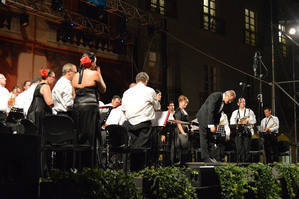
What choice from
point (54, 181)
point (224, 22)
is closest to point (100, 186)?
point (54, 181)

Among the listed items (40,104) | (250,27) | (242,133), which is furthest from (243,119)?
(250,27)

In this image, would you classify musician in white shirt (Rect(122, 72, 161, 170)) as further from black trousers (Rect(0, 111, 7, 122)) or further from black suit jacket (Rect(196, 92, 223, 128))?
black trousers (Rect(0, 111, 7, 122))

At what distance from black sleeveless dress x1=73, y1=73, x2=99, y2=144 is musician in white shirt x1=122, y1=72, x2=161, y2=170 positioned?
1.00m

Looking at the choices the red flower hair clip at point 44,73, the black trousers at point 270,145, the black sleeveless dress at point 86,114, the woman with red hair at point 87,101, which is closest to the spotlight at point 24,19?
the red flower hair clip at point 44,73

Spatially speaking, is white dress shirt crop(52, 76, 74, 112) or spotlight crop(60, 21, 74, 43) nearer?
white dress shirt crop(52, 76, 74, 112)

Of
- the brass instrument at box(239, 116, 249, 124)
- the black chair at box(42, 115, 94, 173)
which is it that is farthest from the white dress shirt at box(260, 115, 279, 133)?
the black chair at box(42, 115, 94, 173)

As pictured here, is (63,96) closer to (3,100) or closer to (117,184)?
(117,184)

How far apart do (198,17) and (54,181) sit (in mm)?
18522

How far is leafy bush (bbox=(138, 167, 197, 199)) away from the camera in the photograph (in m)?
5.28

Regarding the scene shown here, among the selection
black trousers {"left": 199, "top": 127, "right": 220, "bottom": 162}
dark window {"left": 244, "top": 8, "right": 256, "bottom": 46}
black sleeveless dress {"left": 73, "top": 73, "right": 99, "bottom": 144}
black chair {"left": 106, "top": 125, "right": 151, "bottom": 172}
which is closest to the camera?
black sleeveless dress {"left": 73, "top": 73, "right": 99, "bottom": 144}

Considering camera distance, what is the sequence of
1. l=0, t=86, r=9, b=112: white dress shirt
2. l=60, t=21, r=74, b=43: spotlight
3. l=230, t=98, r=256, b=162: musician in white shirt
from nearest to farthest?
l=0, t=86, r=9, b=112: white dress shirt < l=230, t=98, r=256, b=162: musician in white shirt < l=60, t=21, r=74, b=43: spotlight

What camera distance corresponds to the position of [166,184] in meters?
5.38

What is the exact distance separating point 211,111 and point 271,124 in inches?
207

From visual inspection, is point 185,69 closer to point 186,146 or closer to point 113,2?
point 113,2
